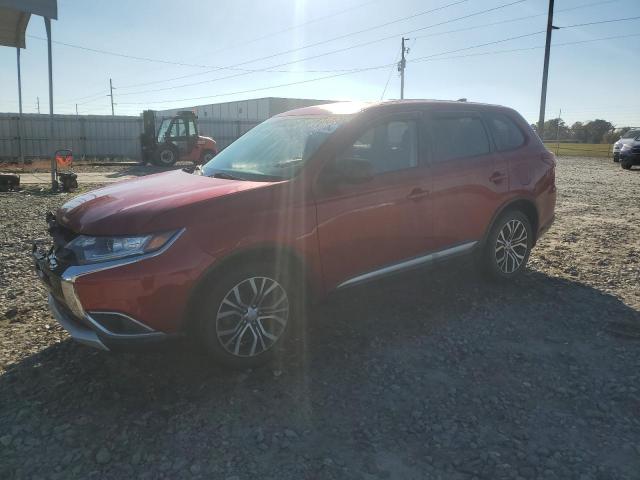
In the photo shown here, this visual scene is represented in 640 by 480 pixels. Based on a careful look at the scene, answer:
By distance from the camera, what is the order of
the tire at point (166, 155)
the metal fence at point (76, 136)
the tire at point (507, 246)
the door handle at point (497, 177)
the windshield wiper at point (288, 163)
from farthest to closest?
the metal fence at point (76, 136) < the tire at point (166, 155) < the tire at point (507, 246) < the door handle at point (497, 177) < the windshield wiper at point (288, 163)

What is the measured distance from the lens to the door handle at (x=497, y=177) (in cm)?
473

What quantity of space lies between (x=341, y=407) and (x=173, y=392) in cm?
108

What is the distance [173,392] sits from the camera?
313 cm

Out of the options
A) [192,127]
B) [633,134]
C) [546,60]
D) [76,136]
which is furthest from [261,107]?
[633,134]

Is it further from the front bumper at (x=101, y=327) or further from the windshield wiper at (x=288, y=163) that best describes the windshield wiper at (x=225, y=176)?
the front bumper at (x=101, y=327)

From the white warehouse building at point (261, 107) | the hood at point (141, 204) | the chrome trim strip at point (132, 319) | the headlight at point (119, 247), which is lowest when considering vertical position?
the chrome trim strip at point (132, 319)

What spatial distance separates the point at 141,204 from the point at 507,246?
11.9ft

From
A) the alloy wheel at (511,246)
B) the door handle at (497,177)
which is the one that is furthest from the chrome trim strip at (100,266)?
the alloy wheel at (511,246)

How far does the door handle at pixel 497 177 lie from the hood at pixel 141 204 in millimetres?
2419

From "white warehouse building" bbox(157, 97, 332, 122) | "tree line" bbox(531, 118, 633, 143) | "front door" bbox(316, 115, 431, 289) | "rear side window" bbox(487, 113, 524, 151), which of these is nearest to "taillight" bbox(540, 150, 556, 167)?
"rear side window" bbox(487, 113, 524, 151)

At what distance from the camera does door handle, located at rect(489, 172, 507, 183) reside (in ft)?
15.5

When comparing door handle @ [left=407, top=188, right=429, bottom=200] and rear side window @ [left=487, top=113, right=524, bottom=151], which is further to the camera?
rear side window @ [left=487, top=113, right=524, bottom=151]

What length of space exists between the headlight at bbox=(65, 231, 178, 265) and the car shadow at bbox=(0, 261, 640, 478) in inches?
25.6

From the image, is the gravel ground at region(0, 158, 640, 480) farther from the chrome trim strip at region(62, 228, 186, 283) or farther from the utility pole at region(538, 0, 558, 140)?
the utility pole at region(538, 0, 558, 140)
